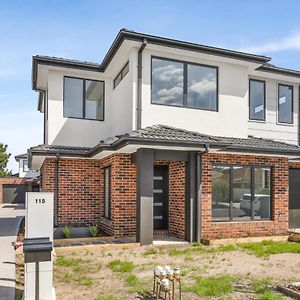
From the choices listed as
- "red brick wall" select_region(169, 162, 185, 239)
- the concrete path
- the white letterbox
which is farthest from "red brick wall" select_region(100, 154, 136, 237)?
the white letterbox

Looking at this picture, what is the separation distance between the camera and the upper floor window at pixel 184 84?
454 inches

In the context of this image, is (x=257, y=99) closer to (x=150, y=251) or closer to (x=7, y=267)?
(x=150, y=251)

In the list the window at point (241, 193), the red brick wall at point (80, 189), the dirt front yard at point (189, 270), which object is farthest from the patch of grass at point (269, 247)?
the red brick wall at point (80, 189)

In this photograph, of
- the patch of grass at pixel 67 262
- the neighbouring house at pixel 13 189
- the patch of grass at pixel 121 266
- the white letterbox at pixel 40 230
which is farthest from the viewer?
the neighbouring house at pixel 13 189

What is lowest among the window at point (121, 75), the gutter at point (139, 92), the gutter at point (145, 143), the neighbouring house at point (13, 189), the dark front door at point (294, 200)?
the neighbouring house at point (13, 189)

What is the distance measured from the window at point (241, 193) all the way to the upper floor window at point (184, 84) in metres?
2.44

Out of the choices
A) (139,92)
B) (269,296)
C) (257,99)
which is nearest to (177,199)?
(139,92)

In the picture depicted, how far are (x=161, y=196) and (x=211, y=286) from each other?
627 centimetres

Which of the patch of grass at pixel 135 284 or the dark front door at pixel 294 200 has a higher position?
the dark front door at pixel 294 200

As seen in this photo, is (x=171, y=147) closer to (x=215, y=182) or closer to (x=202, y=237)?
(x=215, y=182)

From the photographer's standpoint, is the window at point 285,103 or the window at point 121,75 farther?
the window at point 285,103

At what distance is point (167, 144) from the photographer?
31.7 feet

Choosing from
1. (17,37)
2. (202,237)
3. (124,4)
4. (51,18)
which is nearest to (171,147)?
(202,237)

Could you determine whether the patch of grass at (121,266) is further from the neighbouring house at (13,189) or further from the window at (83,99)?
the neighbouring house at (13,189)
